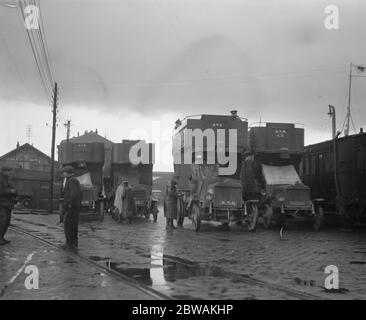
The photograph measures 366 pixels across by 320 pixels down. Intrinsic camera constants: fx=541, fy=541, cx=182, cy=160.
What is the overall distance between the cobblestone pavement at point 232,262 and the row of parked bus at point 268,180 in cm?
207

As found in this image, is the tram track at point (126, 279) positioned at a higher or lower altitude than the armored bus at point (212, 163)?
lower

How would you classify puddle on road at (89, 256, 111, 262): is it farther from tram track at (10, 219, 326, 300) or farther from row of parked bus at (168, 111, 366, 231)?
row of parked bus at (168, 111, 366, 231)

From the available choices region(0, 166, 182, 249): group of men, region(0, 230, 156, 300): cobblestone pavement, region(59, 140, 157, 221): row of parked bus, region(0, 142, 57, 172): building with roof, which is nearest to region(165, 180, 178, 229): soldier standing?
region(59, 140, 157, 221): row of parked bus

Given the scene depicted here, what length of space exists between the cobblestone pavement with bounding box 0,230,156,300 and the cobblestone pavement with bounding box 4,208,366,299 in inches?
10.2

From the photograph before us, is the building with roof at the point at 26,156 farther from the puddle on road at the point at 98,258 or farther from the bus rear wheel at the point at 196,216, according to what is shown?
the puddle on road at the point at 98,258

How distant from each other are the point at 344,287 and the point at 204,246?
5968 mm

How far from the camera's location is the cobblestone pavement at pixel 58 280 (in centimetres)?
691

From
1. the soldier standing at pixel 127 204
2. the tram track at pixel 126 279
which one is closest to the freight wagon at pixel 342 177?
the soldier standing at pixel 127 204

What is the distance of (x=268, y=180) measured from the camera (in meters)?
19.9
